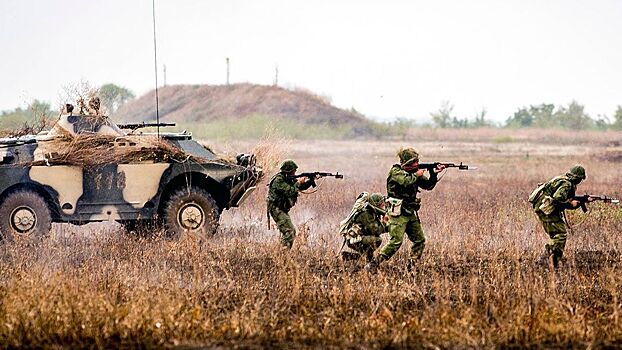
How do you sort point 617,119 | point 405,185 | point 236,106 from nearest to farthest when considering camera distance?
point 405,185 < point 236,106 < point 617,119

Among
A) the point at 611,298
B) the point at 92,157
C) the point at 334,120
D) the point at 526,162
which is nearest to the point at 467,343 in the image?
the point at 611,298

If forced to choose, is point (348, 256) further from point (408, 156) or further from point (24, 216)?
point (24, 216)

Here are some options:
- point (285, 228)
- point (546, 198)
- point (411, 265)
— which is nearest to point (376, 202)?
point (411, 265)

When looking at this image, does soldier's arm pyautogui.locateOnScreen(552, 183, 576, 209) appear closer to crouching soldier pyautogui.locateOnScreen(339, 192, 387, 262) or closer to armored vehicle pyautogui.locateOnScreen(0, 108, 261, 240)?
crouching soldier pyautogui.locateOnScreen(339, 192, 387, 262)

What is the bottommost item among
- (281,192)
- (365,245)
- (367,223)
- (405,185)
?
(365,245)

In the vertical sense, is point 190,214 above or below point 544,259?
above

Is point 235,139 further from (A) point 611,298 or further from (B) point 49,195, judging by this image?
(A) point 611,298

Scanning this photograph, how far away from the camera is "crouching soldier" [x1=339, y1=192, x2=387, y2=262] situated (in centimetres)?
1133

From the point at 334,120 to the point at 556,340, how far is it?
154ft

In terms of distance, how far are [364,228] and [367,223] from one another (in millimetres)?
73

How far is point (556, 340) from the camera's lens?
26.6ft

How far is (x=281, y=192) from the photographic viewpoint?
12.2 metres

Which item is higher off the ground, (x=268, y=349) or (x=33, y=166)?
(x=33, y=166)

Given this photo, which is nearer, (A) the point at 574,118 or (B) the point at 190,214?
(B) the point at 190,214
